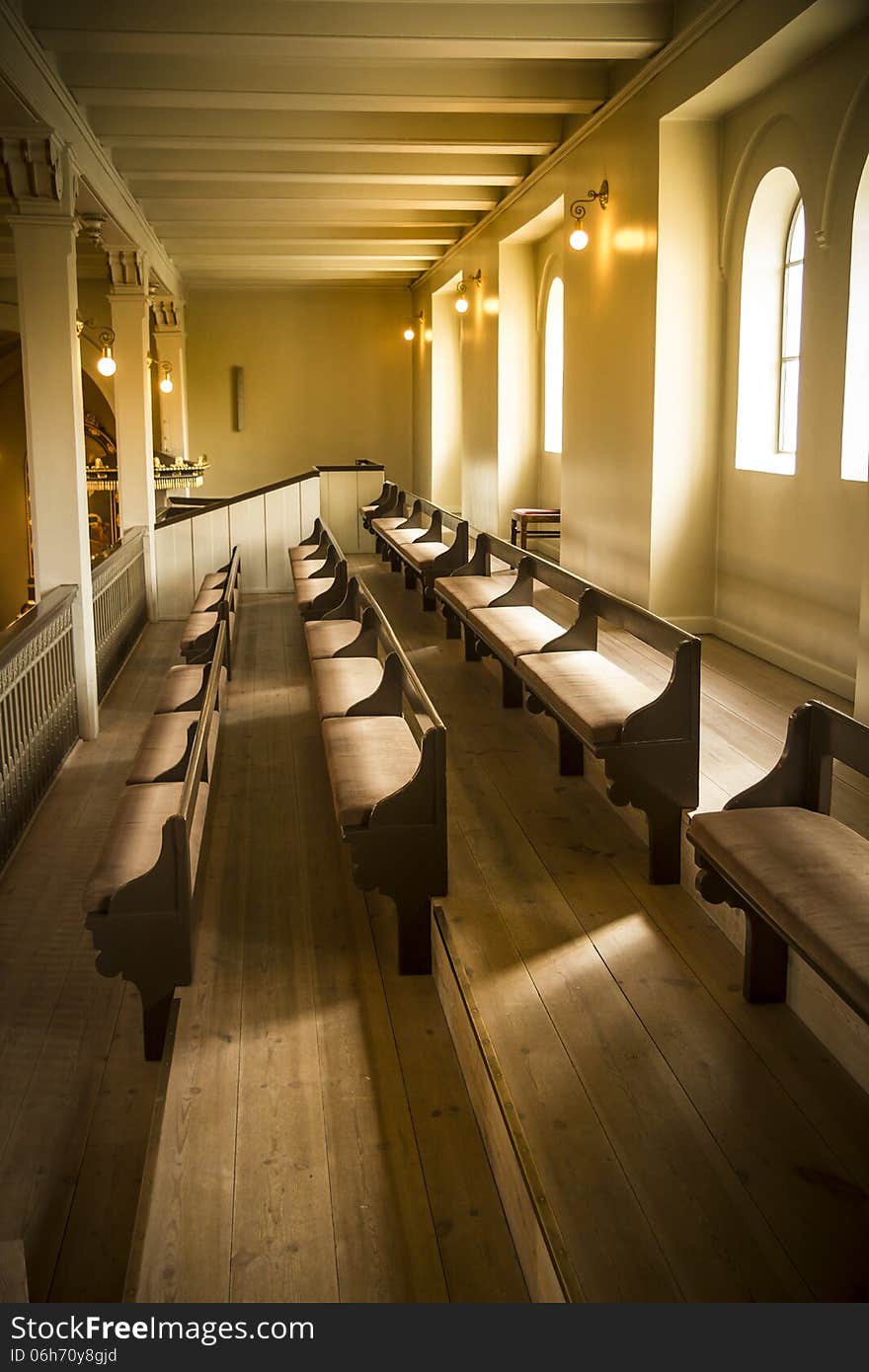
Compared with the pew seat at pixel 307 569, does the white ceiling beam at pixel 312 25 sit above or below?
above

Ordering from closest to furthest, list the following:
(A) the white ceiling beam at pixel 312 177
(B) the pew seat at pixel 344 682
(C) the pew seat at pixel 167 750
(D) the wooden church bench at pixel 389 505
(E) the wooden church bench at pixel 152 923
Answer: (E) the wooden church bench at pixel 152 923, (C) the pew seat at pixel 167 750, (B) the pew seat at pixel 344 682, (A) the white ceiling beam at pixel 312 177, (D) the wooden church bench at pixel 389 505

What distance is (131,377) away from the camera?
10773 mm

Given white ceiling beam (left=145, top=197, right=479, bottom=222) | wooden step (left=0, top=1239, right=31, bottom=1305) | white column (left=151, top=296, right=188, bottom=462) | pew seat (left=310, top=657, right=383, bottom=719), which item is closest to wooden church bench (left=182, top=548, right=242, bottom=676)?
pew seat (left=310, top=657, right=383, bottom=719)

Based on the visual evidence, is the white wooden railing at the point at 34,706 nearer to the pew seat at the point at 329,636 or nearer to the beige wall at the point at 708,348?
the pew seat at the point at 329,636

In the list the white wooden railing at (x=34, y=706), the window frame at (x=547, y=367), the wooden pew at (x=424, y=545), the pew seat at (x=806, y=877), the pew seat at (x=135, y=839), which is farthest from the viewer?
the window frame at (x=547, y=367)

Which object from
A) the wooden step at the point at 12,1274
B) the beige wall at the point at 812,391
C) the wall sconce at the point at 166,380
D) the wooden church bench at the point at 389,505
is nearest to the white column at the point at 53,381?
the beige wall at the point at 812,391

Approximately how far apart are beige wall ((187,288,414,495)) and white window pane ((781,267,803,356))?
500 inches

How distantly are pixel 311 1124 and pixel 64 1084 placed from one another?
0.96 m

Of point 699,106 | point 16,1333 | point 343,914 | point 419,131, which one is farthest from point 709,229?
point 16,1333

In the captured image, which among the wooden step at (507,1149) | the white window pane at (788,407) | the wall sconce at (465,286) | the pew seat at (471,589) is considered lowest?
the wooden step at (507,1149)

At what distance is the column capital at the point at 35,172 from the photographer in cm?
642

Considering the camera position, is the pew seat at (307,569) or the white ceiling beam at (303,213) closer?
the pew seat at (307,569)

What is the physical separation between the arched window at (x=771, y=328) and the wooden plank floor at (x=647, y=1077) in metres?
2.72

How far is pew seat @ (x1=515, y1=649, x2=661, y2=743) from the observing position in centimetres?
424
